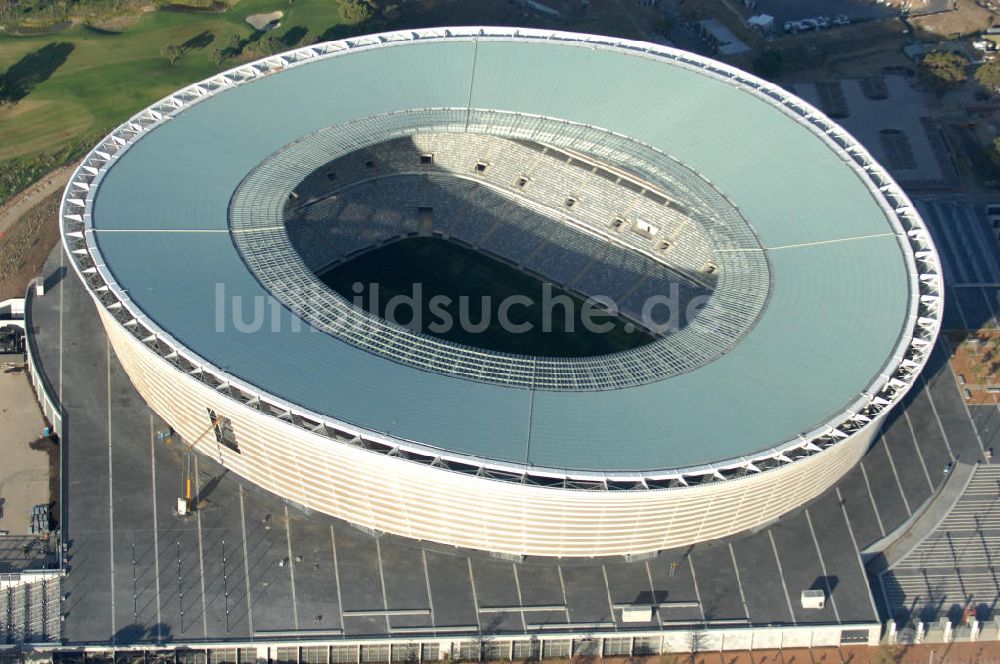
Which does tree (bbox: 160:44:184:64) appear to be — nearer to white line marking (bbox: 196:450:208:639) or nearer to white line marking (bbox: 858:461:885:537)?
white line marking (bbox: 196:450:208:639)

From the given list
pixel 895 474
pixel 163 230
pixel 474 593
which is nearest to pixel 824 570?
pixel 895 474

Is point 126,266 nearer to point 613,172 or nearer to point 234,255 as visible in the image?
point 234,255

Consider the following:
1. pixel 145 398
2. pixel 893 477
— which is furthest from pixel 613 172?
pixel 145 398

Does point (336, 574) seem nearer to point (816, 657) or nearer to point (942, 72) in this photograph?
point (816, 657)

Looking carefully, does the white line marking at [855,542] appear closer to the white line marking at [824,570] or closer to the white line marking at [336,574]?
the white line marking at [824,570]

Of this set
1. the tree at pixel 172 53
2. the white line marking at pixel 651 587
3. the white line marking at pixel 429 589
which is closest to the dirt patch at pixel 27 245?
the tree at pixel 172 53
